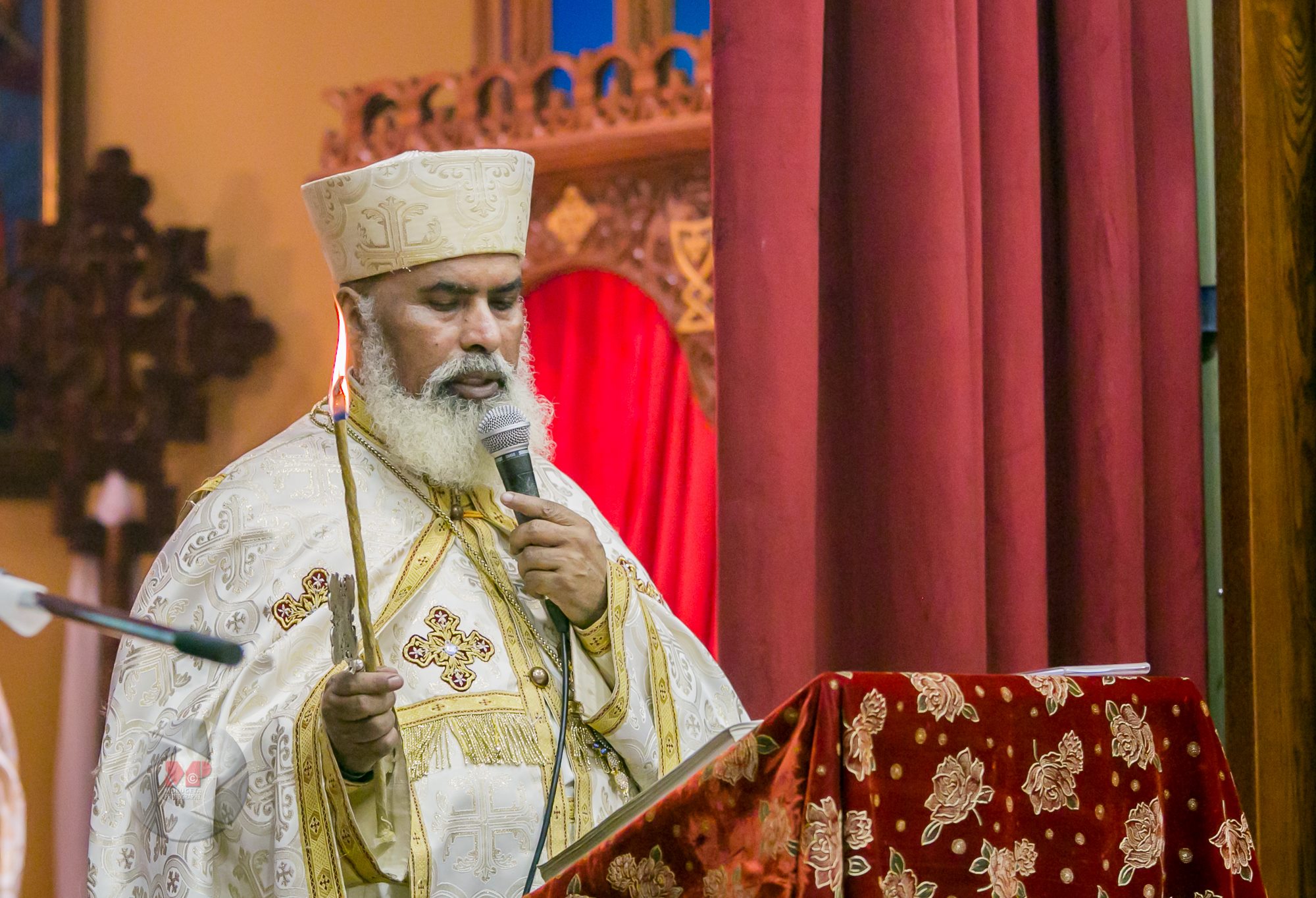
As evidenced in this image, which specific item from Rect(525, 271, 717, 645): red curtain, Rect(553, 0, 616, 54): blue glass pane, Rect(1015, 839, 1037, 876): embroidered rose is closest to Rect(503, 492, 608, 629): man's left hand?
Rect(1015, 839, 1037, 876): embroidered rose

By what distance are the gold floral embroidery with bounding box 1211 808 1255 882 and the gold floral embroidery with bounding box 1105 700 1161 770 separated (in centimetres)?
9

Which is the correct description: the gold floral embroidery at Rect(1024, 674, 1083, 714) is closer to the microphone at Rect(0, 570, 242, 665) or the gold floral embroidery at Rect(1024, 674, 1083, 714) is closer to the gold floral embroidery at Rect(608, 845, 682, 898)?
the gold floral embroidery at Rect(608, 845, 682, 898)

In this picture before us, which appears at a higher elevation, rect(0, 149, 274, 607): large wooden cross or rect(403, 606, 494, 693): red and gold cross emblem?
rect(0, 149, 274, 607): large wooden cross

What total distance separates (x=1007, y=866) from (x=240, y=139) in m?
3.00

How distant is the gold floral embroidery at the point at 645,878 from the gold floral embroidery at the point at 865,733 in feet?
0.58

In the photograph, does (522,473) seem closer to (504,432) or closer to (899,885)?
(504,432)

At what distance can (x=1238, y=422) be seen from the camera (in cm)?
289

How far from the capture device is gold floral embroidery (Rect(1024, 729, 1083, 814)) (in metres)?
1.36

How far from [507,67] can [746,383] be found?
126 cm

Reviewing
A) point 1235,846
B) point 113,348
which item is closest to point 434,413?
point 1235,846

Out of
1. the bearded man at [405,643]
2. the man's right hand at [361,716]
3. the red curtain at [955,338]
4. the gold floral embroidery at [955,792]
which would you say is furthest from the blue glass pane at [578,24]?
the gold floral embroidery at [955,792]

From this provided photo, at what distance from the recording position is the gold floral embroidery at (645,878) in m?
1.25

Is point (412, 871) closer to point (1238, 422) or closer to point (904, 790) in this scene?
point (904, 790)

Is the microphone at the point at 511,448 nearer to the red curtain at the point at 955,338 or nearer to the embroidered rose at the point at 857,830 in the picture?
the red curtain at the point at 955,338
